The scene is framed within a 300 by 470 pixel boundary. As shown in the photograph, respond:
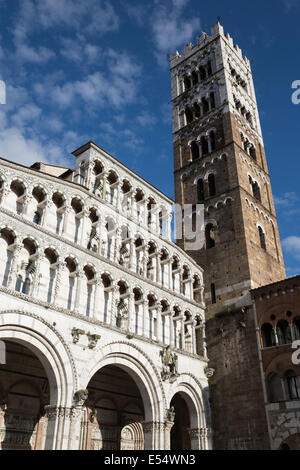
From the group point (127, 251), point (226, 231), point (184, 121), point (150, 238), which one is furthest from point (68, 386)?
point (184, 121)

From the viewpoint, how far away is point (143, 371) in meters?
19.9

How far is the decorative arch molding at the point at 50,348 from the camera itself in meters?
15.4

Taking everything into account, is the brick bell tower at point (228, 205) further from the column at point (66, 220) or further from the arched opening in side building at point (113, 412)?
the column at point (66, 220)

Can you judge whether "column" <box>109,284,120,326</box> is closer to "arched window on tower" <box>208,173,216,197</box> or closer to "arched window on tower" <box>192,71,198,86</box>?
"arched window on tower" <box>208,173,216,197</box>

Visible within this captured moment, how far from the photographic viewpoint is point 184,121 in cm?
3597

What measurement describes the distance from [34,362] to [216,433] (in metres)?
10.4

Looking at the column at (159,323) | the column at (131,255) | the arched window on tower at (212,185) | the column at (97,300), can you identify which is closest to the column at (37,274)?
the column at (97,300)

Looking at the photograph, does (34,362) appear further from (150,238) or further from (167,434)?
(150,238)

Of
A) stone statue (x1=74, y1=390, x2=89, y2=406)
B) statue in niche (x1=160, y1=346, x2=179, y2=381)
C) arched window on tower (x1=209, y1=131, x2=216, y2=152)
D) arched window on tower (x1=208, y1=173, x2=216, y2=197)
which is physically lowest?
stone statue (x1=74, y1=390, x2=89, y2=406)

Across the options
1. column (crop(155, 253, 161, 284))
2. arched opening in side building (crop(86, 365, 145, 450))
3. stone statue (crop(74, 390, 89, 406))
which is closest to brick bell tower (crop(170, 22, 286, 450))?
arched opening in side building (crop(86, 365, 145, 450))

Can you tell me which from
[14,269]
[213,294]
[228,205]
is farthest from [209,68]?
[14,269]

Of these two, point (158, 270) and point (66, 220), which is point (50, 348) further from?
point (158, 270)

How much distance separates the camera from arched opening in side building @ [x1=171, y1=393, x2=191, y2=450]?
79.7 ft

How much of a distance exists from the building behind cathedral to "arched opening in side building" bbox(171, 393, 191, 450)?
0.19 ft
